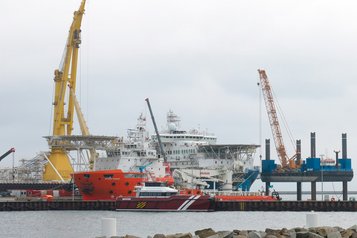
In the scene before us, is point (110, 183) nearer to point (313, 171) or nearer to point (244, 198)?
point (244, 198)

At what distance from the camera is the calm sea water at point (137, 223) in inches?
1948

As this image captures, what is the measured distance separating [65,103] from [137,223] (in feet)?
143

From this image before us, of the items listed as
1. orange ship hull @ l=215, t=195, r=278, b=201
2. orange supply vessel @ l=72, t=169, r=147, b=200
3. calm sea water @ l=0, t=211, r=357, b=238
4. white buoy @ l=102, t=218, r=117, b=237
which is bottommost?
calm sea water @ l=0, t=211, r=357, b=238

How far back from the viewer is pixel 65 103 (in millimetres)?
98188

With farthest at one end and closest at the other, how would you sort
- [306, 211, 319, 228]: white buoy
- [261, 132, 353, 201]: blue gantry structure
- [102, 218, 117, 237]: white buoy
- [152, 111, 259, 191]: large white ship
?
[261, 132, 353, 201]: blue gantry structure → [152, 111, 259, 191]: large white ship → [306, 211, 319, 228]: white buoy → [102, 218, 117, 237]: white buoy

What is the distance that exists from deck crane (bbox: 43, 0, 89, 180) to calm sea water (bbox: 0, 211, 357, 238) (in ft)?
74.2

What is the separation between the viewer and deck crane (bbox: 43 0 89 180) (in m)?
97.1

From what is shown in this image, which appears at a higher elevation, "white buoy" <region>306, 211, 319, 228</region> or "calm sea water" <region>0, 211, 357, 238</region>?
"white buoy" <region>306, 211, 319, 228</region>

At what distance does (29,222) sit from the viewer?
204 feet

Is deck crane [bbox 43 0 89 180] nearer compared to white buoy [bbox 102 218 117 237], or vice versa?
white buoy [bbox 102 218 117 237]

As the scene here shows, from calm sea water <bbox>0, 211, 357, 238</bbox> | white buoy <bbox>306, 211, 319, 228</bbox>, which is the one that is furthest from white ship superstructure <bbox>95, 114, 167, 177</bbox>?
white buoy <bbox>306, 211, 319, 228</bbox>

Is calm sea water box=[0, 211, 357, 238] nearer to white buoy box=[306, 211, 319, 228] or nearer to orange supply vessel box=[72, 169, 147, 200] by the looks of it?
orange supply vessel box=[72, 169, 147, 200]

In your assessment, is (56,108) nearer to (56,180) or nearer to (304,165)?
(56,180)

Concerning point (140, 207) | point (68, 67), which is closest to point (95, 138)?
point (68, 67)
